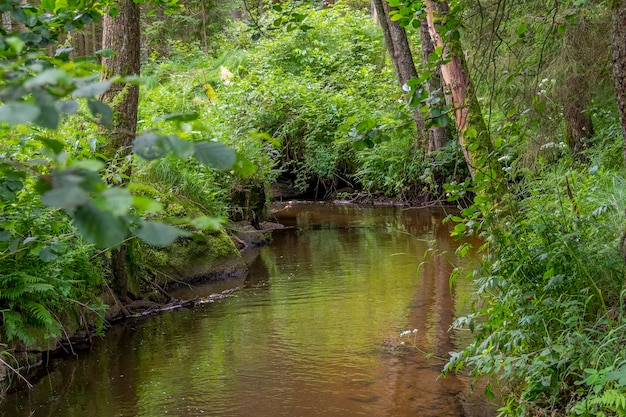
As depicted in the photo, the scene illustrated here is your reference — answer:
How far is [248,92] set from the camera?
1727cm

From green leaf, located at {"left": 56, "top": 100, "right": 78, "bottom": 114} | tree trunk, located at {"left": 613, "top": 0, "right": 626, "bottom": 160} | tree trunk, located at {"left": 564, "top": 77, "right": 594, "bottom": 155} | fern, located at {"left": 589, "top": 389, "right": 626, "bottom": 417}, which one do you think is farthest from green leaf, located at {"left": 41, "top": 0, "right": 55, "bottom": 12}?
tree trunk, located at {"left": 564, "top": 77, "right": 594, "bottom": 155}

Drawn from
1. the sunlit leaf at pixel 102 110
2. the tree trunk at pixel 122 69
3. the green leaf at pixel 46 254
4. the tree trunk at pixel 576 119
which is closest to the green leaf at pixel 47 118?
the sunlit leaf at pixel 102 110

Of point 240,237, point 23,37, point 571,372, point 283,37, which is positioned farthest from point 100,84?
point 283,37

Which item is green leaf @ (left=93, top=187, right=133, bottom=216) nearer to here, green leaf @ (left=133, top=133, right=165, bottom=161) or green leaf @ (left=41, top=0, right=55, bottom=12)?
green leaf @ (left=133, top=133, right=165, bottom=161)

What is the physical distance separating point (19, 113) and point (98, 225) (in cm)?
21

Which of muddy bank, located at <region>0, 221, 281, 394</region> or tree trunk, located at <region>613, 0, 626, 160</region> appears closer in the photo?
tree trunk, located at <region>613, 0, 626, 160</region>

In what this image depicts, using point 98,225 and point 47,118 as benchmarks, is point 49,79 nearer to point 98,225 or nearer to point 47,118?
point 47,118

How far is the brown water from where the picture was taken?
16.1 ft

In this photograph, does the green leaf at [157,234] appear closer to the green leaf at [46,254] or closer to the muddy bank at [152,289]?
the green leaf at [46,254]

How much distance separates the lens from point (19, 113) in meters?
1.01

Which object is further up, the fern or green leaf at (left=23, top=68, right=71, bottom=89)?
green leaf at (left=23, top=68, right=71, bottom=89)

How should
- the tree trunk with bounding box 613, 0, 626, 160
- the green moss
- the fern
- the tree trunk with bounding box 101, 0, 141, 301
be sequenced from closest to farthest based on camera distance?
1. the fern
2. the tree trunk with bounding box 613, 0, 626, 160
3. the tree trunk with bounding box 101, 0, 141, 301
4. the green moss

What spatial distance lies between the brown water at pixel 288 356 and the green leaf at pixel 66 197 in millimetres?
4007

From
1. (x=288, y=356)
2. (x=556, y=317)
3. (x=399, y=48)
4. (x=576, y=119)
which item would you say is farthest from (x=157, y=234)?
(x=399, y=48)
